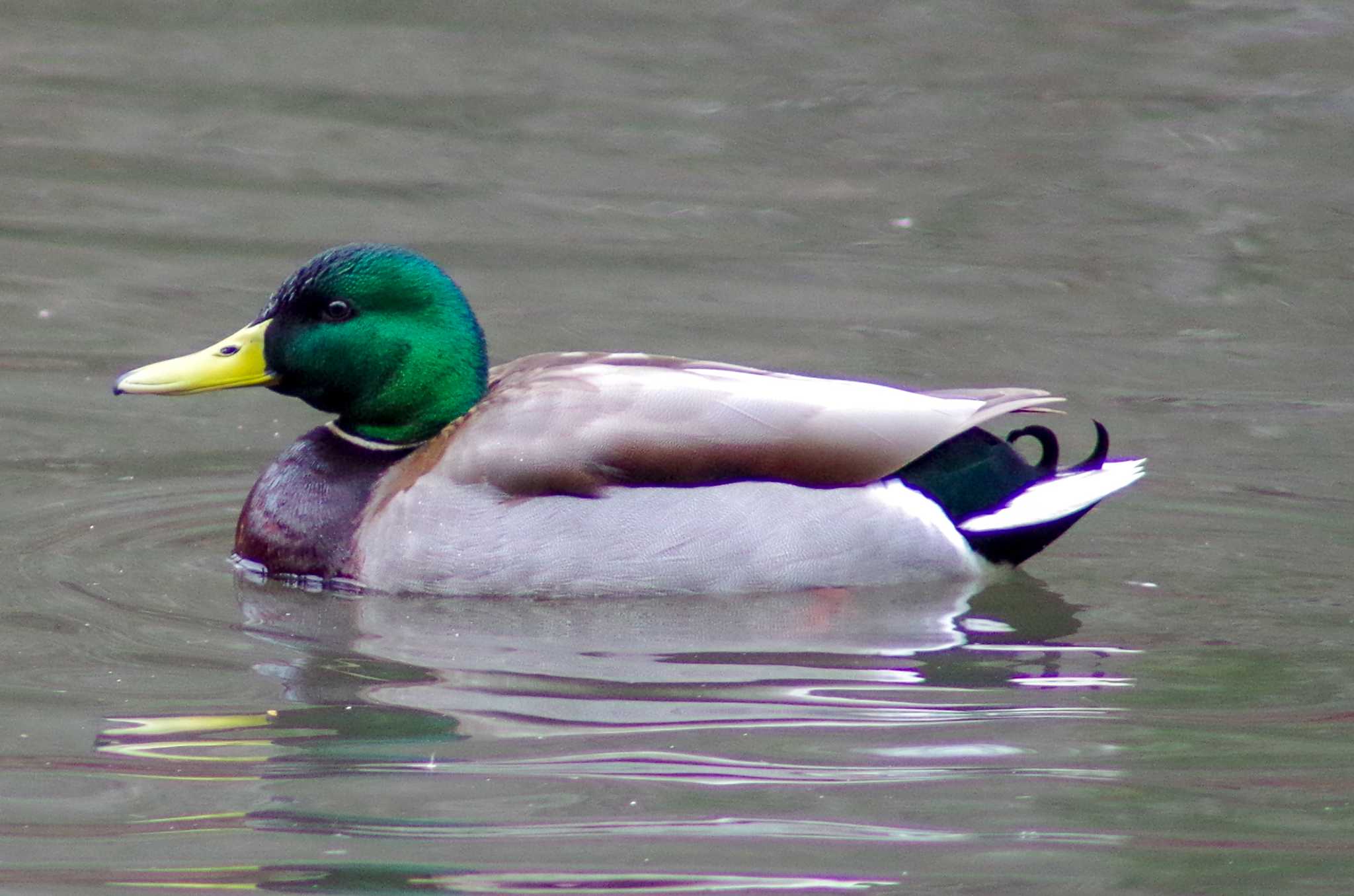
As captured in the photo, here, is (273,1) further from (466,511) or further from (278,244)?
(466,511)

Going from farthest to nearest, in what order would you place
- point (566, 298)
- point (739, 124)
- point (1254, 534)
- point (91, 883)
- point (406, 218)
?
point (739, 124)
point (406, 218)
point (566, 298)
point (1254, 534)
point (91, 883)

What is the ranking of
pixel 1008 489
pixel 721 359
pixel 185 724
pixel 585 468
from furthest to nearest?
pixel 721 359 < pixel 1008 489 < pixel 585 468 < pixel 185 724

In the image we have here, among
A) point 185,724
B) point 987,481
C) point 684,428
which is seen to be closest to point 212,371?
point 684,428

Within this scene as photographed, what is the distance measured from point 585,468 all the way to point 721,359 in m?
2.32

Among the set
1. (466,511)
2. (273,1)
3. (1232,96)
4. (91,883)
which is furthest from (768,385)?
(273,1)

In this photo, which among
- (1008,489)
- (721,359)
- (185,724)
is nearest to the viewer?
(185,724)

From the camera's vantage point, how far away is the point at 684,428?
21.3ft

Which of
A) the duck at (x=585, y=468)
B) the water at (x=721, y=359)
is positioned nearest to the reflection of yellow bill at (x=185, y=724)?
the water at (x=721, y=359)

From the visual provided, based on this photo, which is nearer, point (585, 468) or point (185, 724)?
point (185, 724)

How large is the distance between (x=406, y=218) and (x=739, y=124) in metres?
2.48

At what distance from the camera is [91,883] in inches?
174

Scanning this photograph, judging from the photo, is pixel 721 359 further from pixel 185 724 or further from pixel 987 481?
pixel 185 724

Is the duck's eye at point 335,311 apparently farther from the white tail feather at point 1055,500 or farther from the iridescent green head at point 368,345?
the white tail feather at point 1055,500

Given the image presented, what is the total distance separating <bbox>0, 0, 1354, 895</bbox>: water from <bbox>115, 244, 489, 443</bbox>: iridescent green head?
2.11ft
